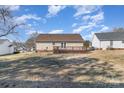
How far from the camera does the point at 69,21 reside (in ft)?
11.4

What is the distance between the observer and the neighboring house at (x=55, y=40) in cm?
406

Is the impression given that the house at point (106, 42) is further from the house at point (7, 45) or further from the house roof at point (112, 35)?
the house at point (7, 45)

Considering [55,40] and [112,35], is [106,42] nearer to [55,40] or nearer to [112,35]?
[112,35]

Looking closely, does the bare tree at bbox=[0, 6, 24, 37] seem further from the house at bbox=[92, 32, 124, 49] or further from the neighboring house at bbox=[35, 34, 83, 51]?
the house at bbox=[92, 32, 124, 49]

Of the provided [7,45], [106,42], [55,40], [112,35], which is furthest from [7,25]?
[106,42]

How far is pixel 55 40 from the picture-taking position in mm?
4211

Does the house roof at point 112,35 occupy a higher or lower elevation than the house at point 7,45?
higher

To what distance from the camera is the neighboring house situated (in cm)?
406

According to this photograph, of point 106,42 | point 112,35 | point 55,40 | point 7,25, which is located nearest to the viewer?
point 7,25

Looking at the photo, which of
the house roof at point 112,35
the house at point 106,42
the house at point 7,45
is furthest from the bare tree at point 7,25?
the house roof at point 112,35

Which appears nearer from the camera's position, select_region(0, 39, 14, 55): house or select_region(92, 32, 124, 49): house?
select_region(0, 39, 14, 55): house

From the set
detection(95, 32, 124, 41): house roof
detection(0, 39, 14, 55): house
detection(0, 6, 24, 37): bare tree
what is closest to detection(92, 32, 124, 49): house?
detection(95, 32, 124, 41): house roof

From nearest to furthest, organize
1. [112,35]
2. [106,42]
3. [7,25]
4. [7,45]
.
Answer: [7,25], [7,45], [112,35], [106,42]
